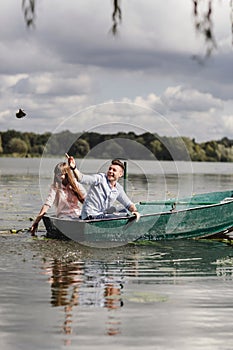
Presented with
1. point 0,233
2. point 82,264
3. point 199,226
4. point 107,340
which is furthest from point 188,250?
point 107,340

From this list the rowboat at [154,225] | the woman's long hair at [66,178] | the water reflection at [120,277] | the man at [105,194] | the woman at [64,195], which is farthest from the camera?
the woman at [64,195]

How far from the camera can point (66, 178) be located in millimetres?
13977

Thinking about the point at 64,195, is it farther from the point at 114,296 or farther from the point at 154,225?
the point at 114,296

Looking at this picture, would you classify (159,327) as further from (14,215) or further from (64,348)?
(14,215)

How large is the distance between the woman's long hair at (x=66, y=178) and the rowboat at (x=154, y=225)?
0.62 m

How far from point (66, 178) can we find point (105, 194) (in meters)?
0.96

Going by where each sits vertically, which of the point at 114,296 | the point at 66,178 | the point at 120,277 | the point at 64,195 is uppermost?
the point at 66,178

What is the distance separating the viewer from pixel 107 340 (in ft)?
22.8

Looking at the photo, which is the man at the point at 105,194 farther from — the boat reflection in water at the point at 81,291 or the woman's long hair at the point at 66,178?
the boat reflection in water at the point at 81,291

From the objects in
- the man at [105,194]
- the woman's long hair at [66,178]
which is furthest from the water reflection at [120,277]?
the woman's long hair at [66,178]

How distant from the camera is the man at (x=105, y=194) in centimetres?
1307

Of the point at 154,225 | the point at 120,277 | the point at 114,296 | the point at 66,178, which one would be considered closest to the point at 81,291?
the point at 114,296

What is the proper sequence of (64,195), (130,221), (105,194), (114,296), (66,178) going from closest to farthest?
(114,296) < (105,194) < (130,221) < (66,178) < (64,195)

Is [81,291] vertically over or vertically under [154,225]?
under
